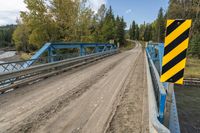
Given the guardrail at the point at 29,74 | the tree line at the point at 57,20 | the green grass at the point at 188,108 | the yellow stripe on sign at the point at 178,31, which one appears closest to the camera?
Answer: the yellow stripe on sign at the point at 178,31

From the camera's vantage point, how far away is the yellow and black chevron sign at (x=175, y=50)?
107 inches

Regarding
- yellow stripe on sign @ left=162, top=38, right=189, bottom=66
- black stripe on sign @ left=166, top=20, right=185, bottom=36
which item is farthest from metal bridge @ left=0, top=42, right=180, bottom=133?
black stripe on sign @ left=166, top=20, right=185, bottom=36

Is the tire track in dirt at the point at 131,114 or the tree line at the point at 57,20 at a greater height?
the tree line at the point at 57,20

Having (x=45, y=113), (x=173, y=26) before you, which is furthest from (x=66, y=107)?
(x=173, y=26)

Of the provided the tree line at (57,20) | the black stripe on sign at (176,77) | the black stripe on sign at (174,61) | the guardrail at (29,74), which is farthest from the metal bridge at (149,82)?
the tree line at (57,20)

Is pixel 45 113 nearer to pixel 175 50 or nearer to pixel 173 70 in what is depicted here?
pixel 173 70

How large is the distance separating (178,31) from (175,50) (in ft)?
1.00

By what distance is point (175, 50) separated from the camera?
9.20ft

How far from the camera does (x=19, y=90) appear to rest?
609cm

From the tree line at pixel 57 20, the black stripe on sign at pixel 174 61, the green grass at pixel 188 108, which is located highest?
the tree line at pixel 57 20

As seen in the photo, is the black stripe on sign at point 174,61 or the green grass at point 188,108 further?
the green grass at point 188,108

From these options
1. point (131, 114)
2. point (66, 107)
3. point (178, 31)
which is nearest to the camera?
point (178, 31)

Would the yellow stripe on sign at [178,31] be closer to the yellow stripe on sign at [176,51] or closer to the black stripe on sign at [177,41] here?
the black stripe on sign at [177,41]

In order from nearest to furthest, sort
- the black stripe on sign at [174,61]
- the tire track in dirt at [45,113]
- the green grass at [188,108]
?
the black stripe on sign at [174,61], the tire track in dirt at [45,113], the green grass at [188,108]
